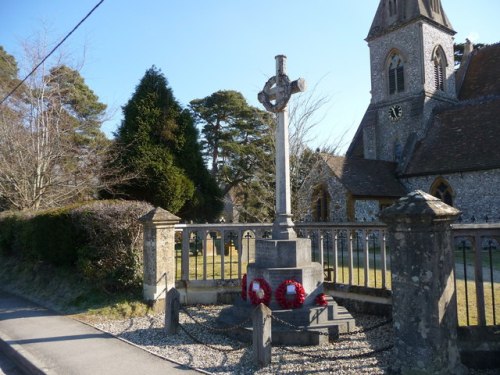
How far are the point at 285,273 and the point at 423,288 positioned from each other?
8.71 ft

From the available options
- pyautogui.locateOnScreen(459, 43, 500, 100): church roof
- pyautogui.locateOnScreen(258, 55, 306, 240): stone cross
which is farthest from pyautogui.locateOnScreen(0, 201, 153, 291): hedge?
pyautogui.locateOnScreen(459, 43, 500, 100): church roof

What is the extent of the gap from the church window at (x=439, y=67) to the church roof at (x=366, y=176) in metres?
7.31

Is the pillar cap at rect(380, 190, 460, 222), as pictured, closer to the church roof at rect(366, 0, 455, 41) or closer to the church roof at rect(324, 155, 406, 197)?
the church roof at rect(324, 155, 406, 197)

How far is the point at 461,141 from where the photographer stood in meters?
21.6

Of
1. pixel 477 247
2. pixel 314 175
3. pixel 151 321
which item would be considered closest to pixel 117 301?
pixel 151 321

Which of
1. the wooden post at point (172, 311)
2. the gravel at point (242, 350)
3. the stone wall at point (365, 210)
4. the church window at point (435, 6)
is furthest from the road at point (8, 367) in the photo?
the church window at point (435, 6)

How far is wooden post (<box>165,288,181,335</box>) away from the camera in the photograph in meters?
6.27

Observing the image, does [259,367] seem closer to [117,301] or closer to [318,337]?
[318,337]

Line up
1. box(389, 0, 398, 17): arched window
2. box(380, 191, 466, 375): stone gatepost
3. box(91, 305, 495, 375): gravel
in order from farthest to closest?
box(389, 0, 398, 17): arched window, box(91, 305, 495, 375): gravel, box(380, 191, 466, 375): stone gatepost

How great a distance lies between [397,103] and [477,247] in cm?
2388

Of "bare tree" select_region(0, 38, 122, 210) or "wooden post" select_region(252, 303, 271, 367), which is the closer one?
"wooden post" select_region(252, 303, 271, 367)

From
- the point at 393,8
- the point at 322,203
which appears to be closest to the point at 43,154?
the point at 322,203

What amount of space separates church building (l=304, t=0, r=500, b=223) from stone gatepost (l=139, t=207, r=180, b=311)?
10.6 meters

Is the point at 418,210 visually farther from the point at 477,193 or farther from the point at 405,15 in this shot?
the point at 405,15
